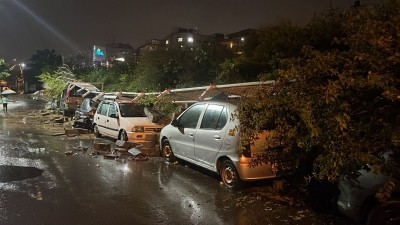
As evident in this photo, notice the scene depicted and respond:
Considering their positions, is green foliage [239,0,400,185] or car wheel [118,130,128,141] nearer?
green foliage [239,0,400,185]

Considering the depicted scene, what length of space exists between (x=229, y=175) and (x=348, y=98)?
118 inches

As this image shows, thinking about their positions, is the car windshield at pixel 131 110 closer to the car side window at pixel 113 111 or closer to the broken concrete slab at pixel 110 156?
the car side window at pixel 113 111

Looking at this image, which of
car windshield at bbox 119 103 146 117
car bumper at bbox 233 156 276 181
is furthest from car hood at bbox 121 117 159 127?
car bumper at bbox 233 156 276 181

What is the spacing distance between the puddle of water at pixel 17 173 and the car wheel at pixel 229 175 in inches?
160

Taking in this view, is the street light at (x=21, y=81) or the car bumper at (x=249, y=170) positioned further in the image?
the street light at (x=21, y=81)

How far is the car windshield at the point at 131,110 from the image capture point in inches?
536

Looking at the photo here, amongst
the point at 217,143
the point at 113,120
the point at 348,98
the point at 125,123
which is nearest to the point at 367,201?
the point at 348,98

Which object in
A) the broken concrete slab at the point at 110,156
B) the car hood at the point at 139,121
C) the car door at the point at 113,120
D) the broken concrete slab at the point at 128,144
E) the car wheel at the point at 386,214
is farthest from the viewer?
the car door at the point at 113,120

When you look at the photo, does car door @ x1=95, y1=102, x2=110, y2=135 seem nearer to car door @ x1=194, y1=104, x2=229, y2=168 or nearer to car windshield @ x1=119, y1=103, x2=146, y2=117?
car windshield @ x1=119, y1=103, x2=146, y2=117

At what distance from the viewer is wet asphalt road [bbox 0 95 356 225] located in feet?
19.1

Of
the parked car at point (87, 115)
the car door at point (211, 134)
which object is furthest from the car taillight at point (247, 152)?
the parked car at point (87, 115)

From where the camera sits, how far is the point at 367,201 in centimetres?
507

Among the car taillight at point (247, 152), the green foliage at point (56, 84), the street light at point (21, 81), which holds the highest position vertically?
the street light at point (21, 81)

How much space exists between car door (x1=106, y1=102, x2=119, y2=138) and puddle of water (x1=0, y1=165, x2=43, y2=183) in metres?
4.54
